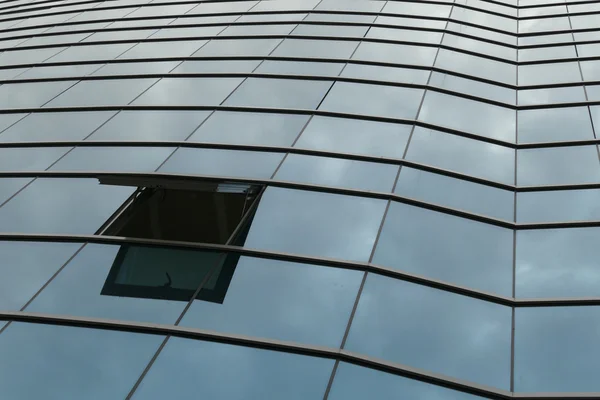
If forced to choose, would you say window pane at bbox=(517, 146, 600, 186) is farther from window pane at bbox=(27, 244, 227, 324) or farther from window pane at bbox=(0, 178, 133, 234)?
window pane at bbox=(0, 178, 133, 234)

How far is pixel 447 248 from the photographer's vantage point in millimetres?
13648

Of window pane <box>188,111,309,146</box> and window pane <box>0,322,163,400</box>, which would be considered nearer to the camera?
window pane <box>0,322,163,400</box>

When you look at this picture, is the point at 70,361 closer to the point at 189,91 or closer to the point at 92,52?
the point at 189,91

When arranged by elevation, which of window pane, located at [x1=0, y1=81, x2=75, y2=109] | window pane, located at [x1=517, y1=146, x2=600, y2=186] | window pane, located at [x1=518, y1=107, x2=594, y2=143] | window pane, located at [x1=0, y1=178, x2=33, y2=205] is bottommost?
window pane, located at [x1=0, y1=81, x2=75, y2=109]

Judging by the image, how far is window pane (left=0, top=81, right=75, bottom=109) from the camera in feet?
72.4

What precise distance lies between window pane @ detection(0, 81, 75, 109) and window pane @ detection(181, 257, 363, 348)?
12.0 metres

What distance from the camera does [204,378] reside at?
10.6 meters

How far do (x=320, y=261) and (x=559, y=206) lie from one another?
220 inches

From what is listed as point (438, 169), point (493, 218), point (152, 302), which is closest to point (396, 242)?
point (493, 218)

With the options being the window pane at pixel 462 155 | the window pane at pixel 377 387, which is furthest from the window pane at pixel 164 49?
the window pane at pixel 377 387

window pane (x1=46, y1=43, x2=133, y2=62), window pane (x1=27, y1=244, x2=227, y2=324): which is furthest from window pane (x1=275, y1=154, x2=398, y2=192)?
window pane (x1=46, y1=43, x2=133, y2=62)

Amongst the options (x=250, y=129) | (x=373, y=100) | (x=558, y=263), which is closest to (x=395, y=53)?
(x=373, y=100)

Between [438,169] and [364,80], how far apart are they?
17.9 feet

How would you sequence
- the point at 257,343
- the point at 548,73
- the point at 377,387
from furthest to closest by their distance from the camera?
the point at 548,73, the point at 257,343, the point at 377,387
